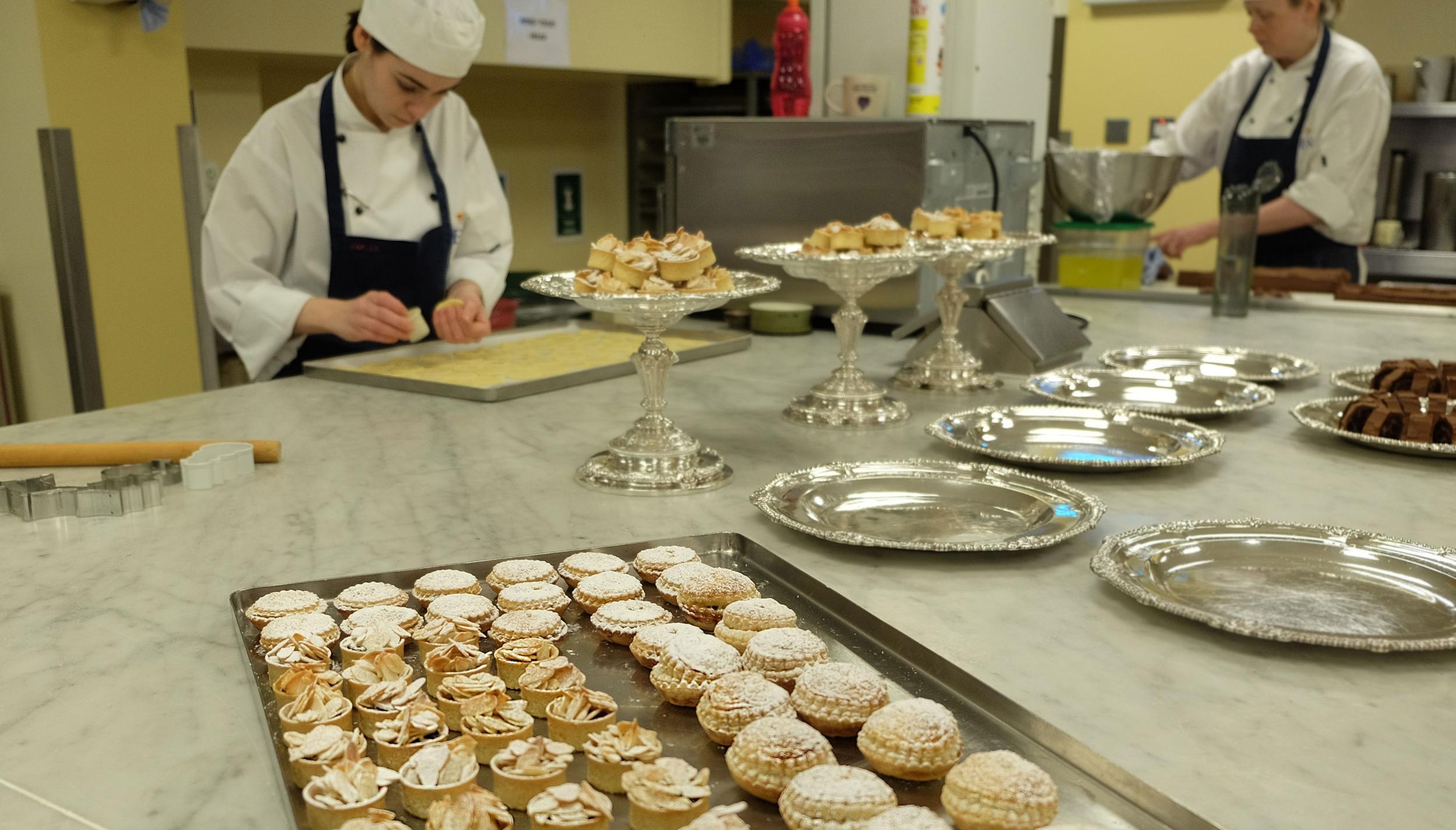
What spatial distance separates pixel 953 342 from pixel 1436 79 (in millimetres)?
3885

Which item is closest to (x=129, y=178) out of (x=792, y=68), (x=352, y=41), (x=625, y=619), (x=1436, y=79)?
(x=352, y=41)

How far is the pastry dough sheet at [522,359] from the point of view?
1945 millimetres

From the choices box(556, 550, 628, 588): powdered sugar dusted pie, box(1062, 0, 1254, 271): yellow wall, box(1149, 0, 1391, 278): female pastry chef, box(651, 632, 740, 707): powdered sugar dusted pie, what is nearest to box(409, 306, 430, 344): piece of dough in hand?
box(556, 550, 628, 588): powdered sugar dusted pie

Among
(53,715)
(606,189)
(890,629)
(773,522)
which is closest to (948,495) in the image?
(773,522)

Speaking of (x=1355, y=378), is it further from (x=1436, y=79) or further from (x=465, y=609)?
(x=1436, y=79)

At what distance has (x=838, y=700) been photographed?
30.1 inches

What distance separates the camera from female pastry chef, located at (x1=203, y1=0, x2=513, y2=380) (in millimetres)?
2104

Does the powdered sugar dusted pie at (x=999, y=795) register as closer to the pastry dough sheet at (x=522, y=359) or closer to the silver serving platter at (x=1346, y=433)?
the silver serving platter at (x=1346, y=433)

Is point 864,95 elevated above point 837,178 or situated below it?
above

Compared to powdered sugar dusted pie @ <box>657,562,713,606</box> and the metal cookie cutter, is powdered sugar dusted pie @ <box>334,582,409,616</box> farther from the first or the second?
the metal cookie cutter

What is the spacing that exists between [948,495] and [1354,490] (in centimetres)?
50

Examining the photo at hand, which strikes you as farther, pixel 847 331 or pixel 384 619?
pixel 847 331

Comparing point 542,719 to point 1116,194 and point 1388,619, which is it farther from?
point 1116,194

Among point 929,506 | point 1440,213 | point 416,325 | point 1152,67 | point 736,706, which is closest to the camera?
point 736,706
